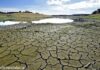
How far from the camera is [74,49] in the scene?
5.15 m

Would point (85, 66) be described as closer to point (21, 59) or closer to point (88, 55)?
point (88, 55)

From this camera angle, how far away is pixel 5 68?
3.61 metres

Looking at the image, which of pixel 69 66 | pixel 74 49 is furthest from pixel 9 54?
pixel 74 49

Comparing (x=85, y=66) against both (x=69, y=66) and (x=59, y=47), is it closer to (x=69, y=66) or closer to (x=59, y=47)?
(x=69, y=66)

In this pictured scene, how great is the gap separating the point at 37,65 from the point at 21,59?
73cm

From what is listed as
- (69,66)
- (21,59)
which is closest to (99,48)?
(69,66)

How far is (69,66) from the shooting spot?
3783 mm

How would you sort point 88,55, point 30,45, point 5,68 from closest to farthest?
1. point 5,68
2. point 88,55
3. point 30,45

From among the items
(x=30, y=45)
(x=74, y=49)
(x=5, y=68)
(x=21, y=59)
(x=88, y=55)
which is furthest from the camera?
(x=30, y=45)

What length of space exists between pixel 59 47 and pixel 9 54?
216cm

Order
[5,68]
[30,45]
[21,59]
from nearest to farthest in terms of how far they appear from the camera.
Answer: [5,68] < [21,59] < [30,45]

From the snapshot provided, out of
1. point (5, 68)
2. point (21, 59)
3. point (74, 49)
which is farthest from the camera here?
point (74, 49)

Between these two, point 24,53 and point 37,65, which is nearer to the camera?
point 37,65

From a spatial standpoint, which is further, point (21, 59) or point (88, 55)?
point (88, 55)
